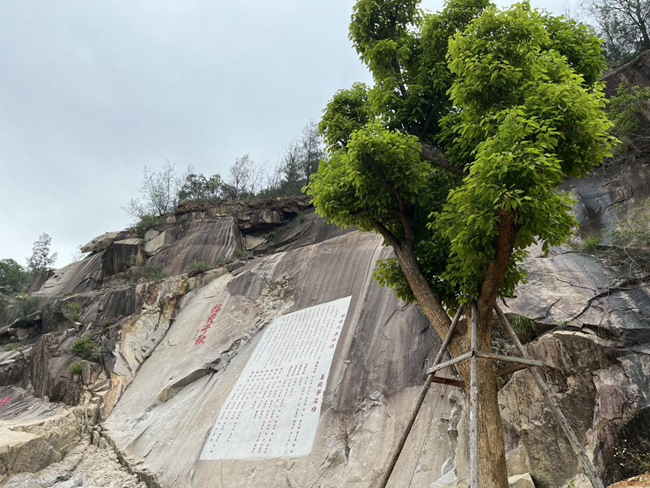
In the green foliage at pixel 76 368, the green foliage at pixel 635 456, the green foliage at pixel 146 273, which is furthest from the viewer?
the green foliage at pixel 146 273

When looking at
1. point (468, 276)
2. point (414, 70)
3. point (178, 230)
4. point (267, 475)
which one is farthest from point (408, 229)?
point (178, 230)

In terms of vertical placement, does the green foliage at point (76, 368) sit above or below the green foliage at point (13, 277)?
below

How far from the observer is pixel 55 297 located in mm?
16953

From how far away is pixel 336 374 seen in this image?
678cm

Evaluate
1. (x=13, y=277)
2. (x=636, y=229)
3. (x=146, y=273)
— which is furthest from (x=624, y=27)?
(x=13, y=277)

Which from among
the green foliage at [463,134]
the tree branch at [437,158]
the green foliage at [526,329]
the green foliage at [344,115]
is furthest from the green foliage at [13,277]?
the green foliage at [526,329]

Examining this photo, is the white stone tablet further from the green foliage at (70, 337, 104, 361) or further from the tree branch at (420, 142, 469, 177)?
the green foliage at (70, 337, 104, 361)

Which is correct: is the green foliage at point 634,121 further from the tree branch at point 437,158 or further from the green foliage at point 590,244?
the tree branch at point 437,158

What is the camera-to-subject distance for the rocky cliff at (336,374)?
4.43 metres

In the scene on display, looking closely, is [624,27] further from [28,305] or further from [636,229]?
[28,305]

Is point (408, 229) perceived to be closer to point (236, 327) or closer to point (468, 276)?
point (468, 276)

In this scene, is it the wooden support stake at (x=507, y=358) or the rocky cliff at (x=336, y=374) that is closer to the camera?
the wooden support stake at (x=507, y=358)

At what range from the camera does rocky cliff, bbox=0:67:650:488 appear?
175 inches

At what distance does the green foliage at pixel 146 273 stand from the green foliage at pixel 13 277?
11.0 metres
